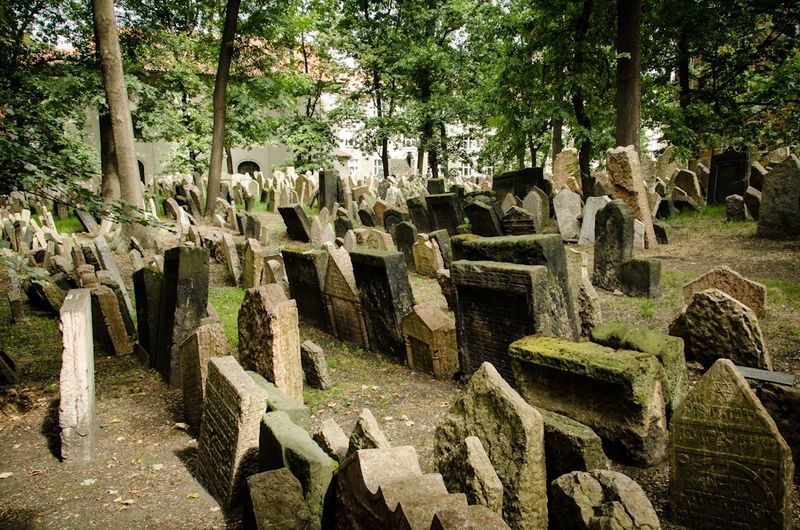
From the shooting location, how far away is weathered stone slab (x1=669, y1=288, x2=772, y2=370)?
15.0 ft

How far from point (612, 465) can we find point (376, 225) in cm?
1085

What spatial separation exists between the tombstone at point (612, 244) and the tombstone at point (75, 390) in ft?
22.3

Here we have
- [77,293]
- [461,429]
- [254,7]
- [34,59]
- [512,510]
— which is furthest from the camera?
[254,7]

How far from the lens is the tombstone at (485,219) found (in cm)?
995

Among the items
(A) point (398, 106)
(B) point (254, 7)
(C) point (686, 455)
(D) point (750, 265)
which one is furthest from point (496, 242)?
(A) point (398, 106)

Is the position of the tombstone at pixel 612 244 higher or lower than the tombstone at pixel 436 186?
lower

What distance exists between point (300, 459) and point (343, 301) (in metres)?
3.90

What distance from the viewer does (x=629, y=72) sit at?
38.6 feet

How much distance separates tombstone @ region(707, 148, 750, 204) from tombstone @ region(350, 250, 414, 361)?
11092 millimetres

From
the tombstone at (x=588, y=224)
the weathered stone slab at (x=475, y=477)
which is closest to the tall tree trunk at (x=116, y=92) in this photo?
the tombstone at (x=588, y=224)

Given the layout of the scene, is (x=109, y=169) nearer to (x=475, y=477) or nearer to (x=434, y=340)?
(x=434, y=340)

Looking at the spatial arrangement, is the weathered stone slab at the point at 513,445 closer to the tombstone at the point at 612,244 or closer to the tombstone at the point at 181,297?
the tombstone at the point at 181,297

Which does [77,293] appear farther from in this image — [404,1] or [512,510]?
[404,1]

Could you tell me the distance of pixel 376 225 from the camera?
1408cm
